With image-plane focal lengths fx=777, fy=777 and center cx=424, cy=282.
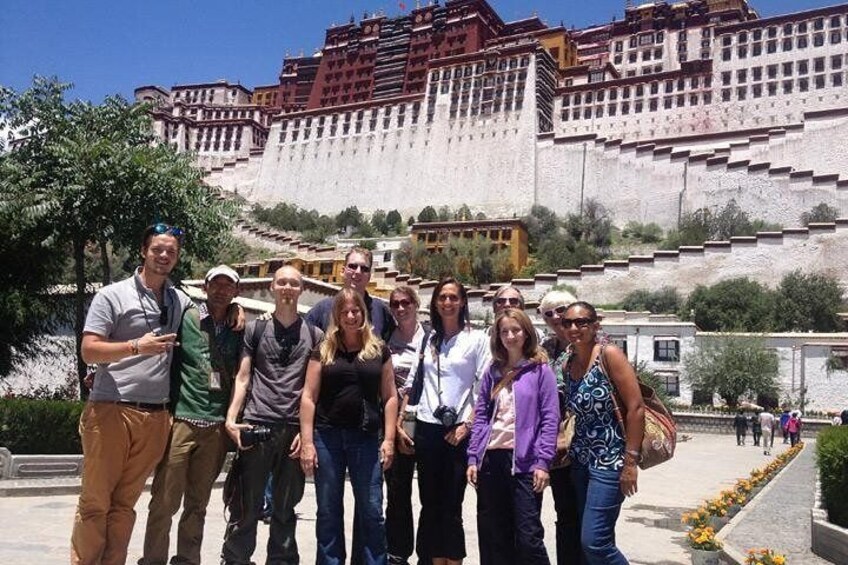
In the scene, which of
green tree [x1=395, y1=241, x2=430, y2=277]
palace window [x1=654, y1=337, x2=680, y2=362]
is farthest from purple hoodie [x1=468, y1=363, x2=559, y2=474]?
green tree [x1=395, y1=241, x2=430, y2=277]

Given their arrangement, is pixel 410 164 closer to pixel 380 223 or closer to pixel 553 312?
pixel 380 223

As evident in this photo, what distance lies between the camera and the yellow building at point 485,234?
46.5 meters

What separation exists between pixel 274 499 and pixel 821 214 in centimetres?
4589

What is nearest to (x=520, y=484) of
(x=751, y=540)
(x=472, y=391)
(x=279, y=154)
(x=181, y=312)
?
(x=472, y=391)

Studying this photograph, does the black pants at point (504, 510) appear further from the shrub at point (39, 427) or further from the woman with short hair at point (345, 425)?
the shrub at point (39, 427)

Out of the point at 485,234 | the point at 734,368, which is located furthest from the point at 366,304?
the point at 485,234

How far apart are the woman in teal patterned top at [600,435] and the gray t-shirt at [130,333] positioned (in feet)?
6.58

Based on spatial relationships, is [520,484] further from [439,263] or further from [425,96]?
[425,96]

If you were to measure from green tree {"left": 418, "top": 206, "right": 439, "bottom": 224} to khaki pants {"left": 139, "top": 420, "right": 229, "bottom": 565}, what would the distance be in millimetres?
49332

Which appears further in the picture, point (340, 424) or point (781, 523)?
point (781, 523)

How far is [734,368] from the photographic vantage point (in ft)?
94.9

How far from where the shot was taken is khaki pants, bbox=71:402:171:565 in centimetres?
356

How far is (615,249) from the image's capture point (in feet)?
158

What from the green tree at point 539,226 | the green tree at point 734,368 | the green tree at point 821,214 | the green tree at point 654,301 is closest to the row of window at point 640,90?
the green tree at point 539,226
